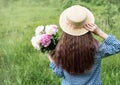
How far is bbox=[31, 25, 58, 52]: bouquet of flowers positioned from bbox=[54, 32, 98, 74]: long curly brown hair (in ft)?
0.50

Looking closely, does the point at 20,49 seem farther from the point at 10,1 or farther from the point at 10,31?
the point at 10,1

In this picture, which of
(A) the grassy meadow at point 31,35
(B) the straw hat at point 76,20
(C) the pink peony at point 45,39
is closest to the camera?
(B) the straw hat at point 76,20

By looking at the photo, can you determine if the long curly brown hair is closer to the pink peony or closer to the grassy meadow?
the pink peony

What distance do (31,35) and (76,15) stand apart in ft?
10.5

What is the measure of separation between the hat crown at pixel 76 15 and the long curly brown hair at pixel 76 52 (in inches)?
4.3

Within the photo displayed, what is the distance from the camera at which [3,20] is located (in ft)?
26.7

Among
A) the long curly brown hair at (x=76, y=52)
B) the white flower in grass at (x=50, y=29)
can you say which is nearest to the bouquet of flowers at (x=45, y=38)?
the white flower in grass at (x=50, y=29)

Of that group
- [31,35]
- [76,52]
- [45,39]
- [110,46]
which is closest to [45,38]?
[45,39]

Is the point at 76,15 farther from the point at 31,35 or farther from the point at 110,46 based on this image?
the point at 31,35

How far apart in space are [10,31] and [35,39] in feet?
11.5

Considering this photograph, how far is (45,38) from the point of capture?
13.0 ft

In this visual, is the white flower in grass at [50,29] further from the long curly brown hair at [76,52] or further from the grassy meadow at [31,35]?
the grassy meadow at [31,35]

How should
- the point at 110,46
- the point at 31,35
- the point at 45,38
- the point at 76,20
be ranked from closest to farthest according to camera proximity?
the point at 76,20
the point at 110,46
the point at 45,38
the point at 31,35

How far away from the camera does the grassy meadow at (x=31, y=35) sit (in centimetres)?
554
